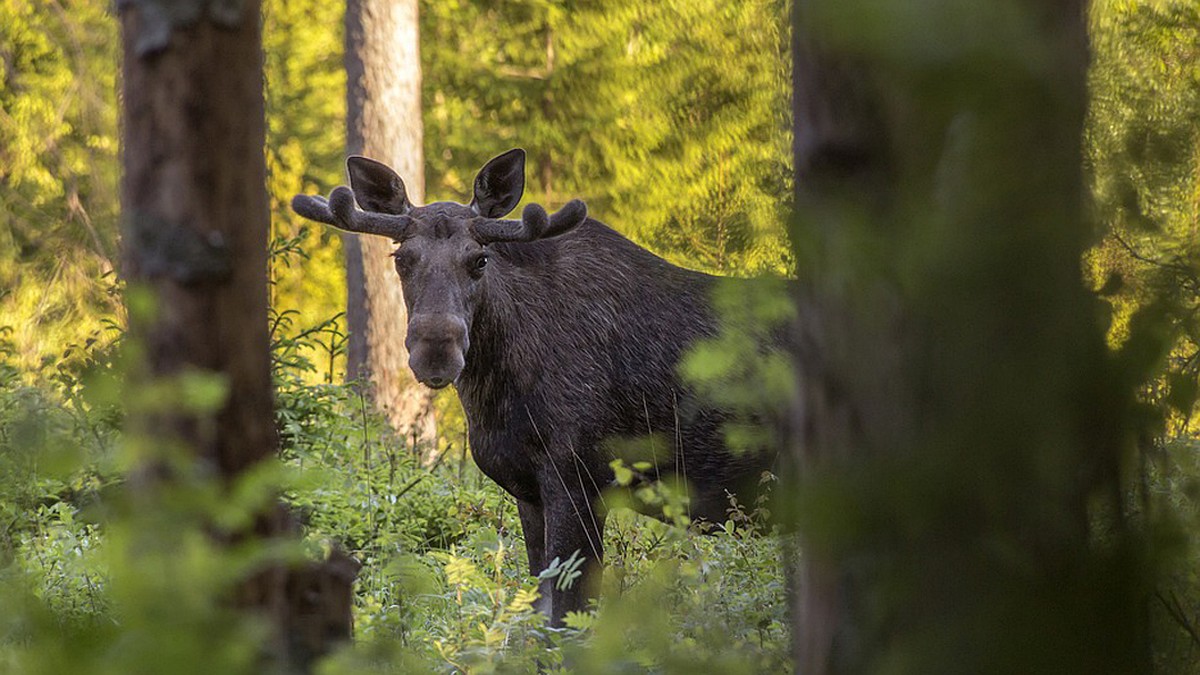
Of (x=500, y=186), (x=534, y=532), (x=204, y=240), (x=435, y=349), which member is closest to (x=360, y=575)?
(x=534, y=532)

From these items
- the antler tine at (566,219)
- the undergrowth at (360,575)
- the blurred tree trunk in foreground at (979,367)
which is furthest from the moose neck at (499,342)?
the blurred tree trunk in foreground at (979,367)

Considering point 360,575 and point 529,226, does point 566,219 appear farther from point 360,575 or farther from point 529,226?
point 360,575

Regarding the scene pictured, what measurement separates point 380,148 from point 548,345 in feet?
26.9

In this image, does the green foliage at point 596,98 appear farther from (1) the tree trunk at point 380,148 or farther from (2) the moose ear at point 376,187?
(2) the moose ear at point 376,187

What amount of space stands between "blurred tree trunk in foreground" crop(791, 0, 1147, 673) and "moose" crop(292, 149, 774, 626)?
4000mm

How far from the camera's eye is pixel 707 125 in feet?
69.0

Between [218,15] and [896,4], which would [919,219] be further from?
[218,15]

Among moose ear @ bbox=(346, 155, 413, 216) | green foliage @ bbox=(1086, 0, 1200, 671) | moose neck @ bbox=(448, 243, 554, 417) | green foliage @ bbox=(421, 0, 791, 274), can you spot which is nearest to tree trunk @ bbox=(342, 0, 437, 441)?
green foliage @ bbox=(421, 0, 791, 274)

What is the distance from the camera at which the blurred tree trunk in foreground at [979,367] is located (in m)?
1.87

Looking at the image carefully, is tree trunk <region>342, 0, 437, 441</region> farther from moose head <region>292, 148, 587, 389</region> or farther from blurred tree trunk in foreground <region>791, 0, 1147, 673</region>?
blurred tree trunk in foreground <region>791, 0, 1147, 673</region>

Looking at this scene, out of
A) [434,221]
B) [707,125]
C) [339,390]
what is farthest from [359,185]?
[707,125]

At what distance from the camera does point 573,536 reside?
252 inches

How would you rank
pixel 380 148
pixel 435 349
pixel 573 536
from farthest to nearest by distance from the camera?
pixel 380 148 < pixel 573 536 < pixel 435 349

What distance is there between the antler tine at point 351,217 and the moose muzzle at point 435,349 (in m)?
0.62
